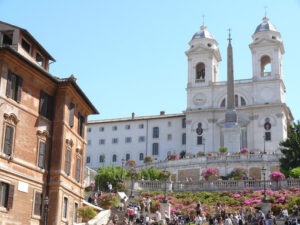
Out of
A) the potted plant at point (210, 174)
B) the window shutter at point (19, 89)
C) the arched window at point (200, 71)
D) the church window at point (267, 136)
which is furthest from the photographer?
the arched window at point (200, 71)

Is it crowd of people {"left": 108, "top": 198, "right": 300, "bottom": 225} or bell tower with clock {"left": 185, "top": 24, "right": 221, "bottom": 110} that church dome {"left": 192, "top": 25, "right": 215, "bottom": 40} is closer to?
bell tower with clock {"left": 185, "top": 24, "right": 221, "bottom": 110}

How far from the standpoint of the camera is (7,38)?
3569 cm

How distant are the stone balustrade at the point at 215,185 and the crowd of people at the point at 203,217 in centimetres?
892

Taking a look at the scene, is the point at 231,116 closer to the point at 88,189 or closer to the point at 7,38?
the point at 88,189

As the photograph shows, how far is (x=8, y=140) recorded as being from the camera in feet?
104

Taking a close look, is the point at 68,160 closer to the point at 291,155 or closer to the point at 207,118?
the point at 291,155

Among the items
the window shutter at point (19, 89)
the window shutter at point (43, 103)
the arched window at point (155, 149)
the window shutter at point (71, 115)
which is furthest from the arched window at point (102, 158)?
the window shutter at point (19, 89)

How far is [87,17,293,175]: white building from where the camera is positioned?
95.8 m

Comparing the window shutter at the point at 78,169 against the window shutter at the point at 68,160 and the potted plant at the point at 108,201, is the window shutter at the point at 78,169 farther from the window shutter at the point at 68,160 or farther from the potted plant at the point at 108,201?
the potted plant at the point at 108,201

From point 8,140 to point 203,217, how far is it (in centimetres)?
1735

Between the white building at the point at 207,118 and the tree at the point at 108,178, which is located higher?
the white building at the point at 207,118

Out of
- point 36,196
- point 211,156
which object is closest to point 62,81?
point 36,196

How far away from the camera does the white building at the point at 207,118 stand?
95812mm

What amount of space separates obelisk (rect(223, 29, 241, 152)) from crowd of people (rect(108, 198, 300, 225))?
40.2 metres
